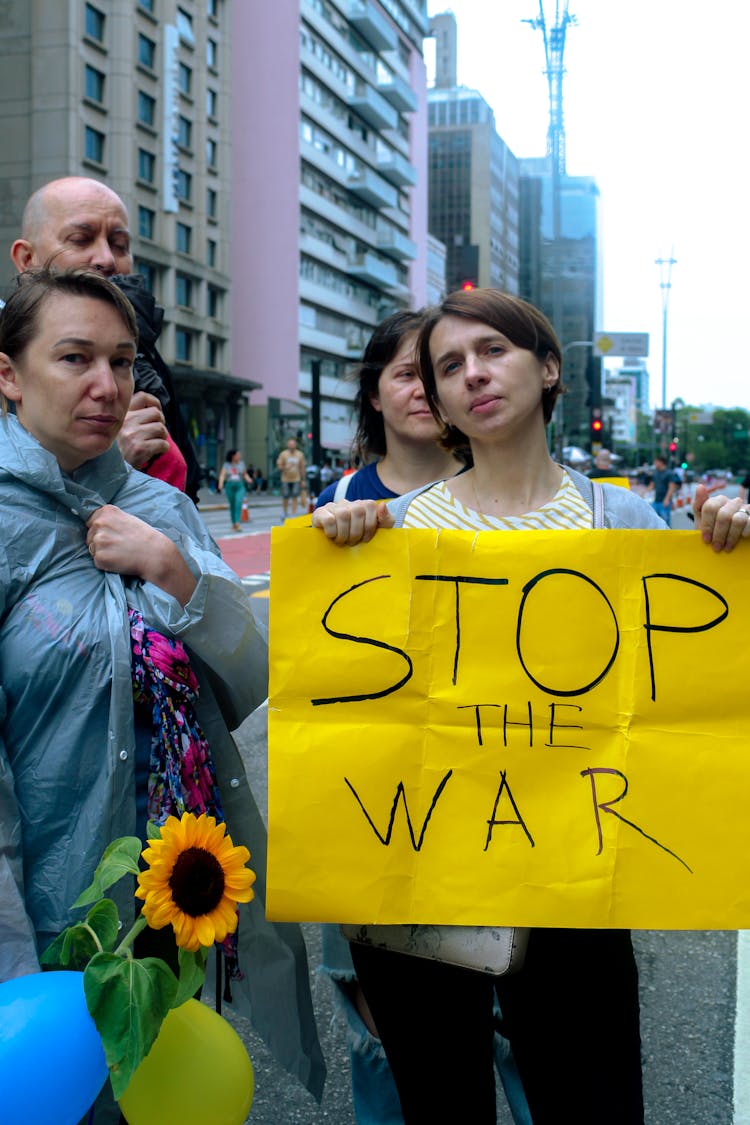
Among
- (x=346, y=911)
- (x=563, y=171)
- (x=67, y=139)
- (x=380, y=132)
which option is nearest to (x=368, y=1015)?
(x=346, y=911)

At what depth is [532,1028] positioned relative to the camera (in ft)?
6.88

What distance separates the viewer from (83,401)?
1967mm

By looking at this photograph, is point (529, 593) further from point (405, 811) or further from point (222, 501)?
point (222, 501)

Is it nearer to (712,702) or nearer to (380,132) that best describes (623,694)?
(712,702)

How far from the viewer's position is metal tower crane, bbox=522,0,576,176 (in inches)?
991

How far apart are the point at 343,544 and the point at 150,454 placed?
671 mm

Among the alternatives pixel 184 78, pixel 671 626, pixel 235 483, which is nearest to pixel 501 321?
pixel 671 626

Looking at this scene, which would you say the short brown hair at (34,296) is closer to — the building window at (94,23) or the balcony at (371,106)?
the building window at (94,23)

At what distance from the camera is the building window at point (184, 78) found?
50.0 metres

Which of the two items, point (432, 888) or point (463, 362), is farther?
point (463, 362)

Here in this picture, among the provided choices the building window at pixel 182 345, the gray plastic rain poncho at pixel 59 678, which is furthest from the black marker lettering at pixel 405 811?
the building window at pixel 182 345

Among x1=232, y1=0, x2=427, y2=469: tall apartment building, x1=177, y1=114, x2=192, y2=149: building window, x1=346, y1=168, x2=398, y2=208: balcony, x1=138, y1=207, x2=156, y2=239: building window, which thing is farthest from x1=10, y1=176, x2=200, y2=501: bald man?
x1=346, y1=168, x2=398, y2=208: balcony

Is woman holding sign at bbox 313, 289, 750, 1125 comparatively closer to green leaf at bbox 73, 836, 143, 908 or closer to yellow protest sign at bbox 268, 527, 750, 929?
yellow protest sign at bbox 268, 527, 750, 929

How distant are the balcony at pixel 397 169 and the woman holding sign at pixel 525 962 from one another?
79.1m
